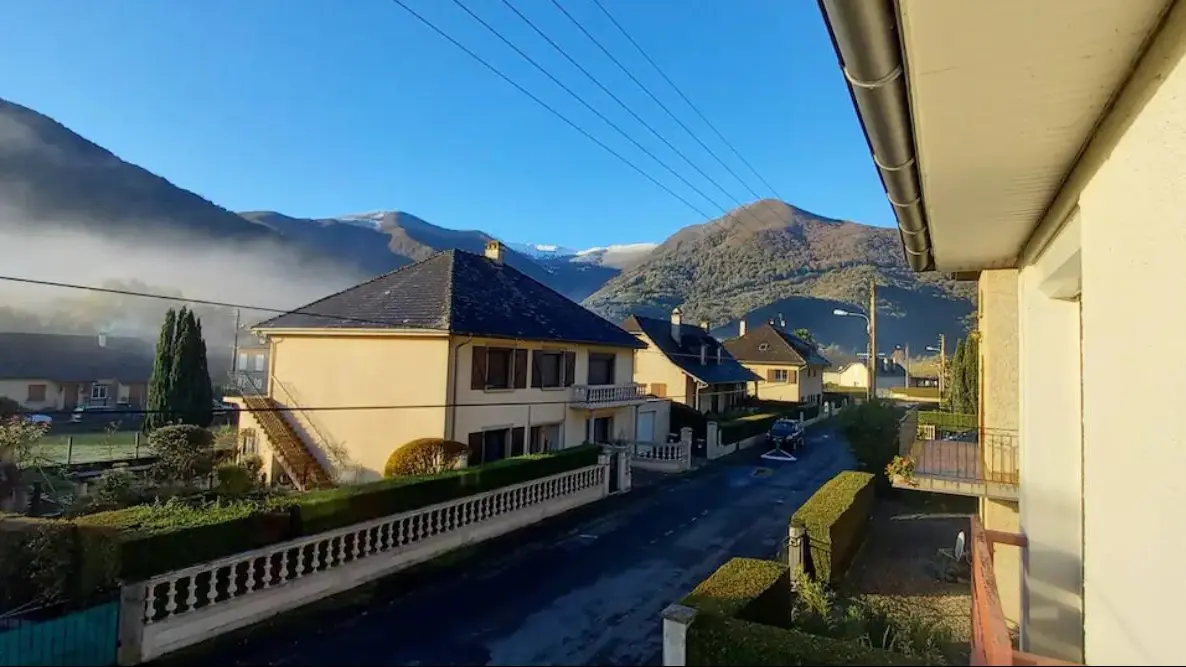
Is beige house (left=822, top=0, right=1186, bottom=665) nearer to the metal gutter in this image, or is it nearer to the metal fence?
the metal gutter

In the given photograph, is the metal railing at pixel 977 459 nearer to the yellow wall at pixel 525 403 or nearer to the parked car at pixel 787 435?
the yellow wall at pixel 525 403

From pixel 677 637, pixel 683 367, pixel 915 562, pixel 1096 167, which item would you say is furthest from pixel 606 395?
pixel 1096 167

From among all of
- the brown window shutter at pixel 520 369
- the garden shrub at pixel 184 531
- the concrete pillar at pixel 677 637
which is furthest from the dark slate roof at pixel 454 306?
the concrete pillar at pixel 677 637

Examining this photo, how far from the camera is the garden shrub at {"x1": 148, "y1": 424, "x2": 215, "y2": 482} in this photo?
14.4 meters

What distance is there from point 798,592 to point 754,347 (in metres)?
40.8

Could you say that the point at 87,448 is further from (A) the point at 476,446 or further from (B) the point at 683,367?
(B) the point at 683,367

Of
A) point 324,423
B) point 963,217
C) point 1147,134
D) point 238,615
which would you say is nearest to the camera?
point 1147,134

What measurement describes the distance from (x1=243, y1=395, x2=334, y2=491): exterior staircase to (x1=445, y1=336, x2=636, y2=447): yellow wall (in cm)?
457

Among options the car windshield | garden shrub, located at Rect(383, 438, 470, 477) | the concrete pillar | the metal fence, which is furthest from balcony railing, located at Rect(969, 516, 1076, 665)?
the car windshield

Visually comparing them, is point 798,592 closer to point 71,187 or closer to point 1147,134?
point 1147,134

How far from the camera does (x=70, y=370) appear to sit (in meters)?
40.3

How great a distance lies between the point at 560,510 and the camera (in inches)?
624

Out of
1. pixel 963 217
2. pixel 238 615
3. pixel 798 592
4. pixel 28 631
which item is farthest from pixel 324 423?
pixel 963 217

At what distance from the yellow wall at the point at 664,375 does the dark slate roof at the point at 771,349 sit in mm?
16612
